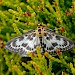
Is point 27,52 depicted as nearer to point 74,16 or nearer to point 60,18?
point 60,18

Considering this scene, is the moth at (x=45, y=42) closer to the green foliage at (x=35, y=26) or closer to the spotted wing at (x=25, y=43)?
the spotted wing at (x=25, y=43)

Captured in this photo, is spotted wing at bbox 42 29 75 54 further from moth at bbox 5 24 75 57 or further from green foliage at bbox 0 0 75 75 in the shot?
green foliage at bbox 0 0 75 75

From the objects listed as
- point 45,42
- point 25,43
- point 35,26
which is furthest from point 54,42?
point 35,26

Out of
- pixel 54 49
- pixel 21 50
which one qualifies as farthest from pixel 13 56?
pixel 54 49

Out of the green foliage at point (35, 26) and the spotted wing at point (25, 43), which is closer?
the spotted wing at point (25, 43)

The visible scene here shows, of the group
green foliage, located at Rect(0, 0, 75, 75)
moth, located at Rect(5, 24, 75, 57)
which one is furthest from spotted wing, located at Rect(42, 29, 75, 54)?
green foliage, located at Rect(0, 0, 75, 75)

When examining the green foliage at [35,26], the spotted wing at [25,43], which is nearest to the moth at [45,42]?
the spotted wing at [25,43]
